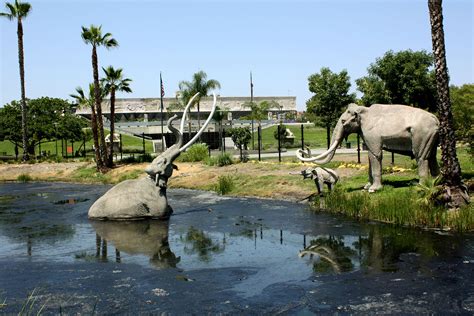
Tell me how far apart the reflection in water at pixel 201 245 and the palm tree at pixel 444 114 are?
5.64 meters

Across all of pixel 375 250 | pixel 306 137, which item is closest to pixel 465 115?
pixel 375 250

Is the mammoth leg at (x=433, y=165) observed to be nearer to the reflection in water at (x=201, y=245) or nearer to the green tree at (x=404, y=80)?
the reflection in water at (x=201, y=245)

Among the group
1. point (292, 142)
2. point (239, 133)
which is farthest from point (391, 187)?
point (292, 142)

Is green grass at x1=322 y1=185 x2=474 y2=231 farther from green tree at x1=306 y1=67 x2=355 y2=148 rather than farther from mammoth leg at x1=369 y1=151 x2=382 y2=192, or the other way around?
green tree at x1=306 y1=67 x2=355 y2=148

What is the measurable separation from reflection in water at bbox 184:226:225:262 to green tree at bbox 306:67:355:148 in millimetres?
28684

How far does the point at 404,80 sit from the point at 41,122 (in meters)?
29.5

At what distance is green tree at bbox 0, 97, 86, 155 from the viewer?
4591 centimetres

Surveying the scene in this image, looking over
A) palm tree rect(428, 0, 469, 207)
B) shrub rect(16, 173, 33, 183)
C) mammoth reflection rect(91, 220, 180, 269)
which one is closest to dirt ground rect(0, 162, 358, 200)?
shrub rect(16, 173, 33, 183)

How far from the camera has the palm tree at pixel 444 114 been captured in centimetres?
1365

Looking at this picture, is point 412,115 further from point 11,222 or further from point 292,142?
point 292,142

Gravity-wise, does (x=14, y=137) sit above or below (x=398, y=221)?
above

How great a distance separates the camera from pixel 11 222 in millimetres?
16531

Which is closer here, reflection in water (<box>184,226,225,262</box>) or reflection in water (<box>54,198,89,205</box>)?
reflection in water (<box>184,226,225,262</box>)

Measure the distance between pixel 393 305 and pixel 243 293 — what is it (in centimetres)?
220
